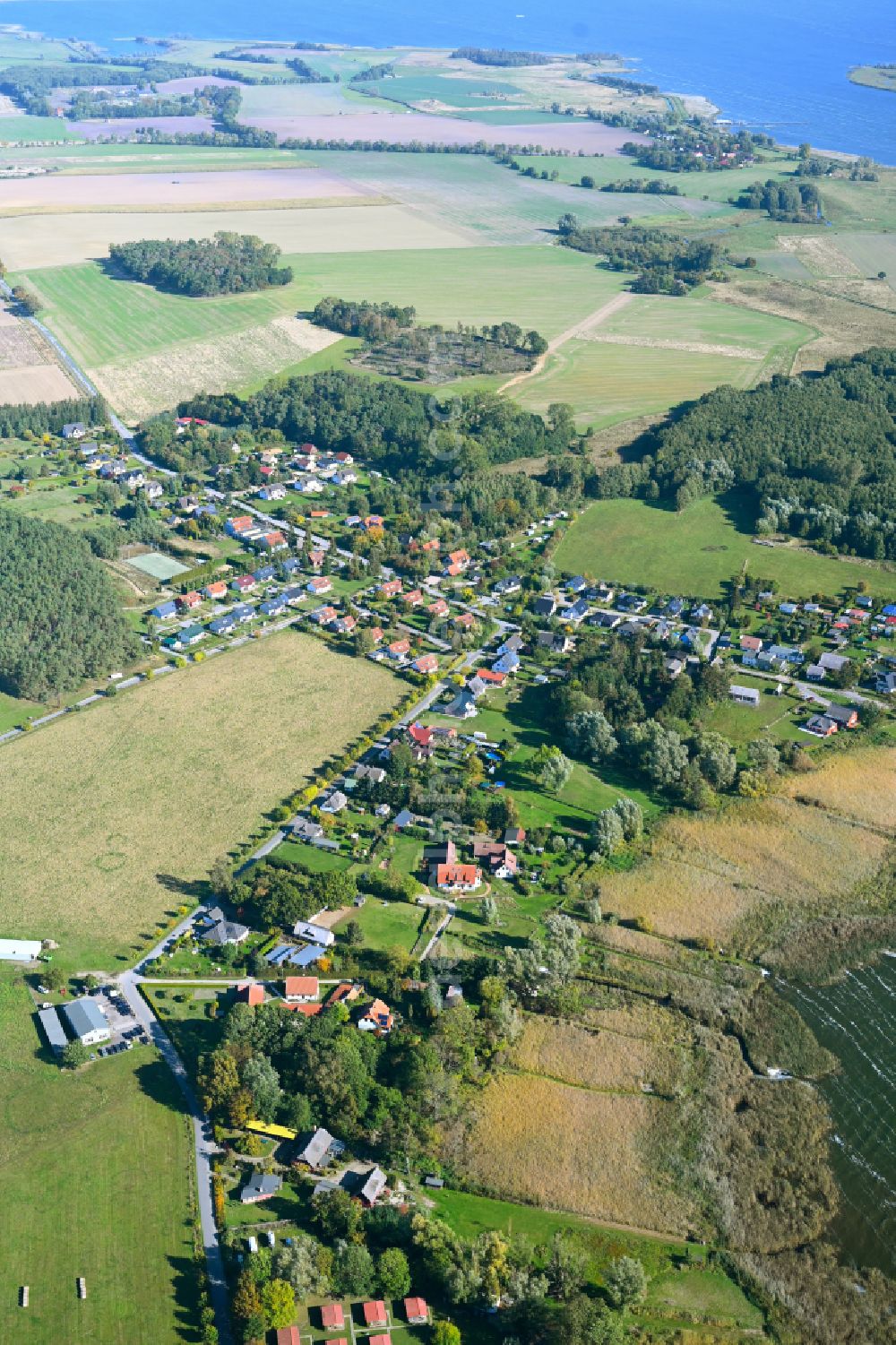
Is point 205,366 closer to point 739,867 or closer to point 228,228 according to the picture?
point 228,228

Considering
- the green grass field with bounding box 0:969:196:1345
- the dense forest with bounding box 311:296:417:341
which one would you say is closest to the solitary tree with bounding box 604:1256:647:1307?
the green grass field with bounding box 0:969:196:1345

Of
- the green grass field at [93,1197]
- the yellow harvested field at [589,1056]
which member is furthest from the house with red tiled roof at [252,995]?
the yellow harvested field at [589,1056]

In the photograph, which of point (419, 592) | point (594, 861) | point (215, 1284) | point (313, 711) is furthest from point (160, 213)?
point (215, 1284)

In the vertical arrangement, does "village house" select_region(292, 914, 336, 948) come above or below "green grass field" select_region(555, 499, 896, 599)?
below

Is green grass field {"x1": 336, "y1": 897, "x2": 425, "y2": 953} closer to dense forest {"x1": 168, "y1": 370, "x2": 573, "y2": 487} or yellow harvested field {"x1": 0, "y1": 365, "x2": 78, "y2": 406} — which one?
dense forest {"x1": 168, "y1": 370, "x2": 573, "y2": 487}

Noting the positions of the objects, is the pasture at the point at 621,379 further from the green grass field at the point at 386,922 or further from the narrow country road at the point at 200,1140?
the narrow country road at the point at 200,1140

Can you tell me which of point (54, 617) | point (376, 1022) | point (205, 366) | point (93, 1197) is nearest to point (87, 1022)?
point (93, 1197)
